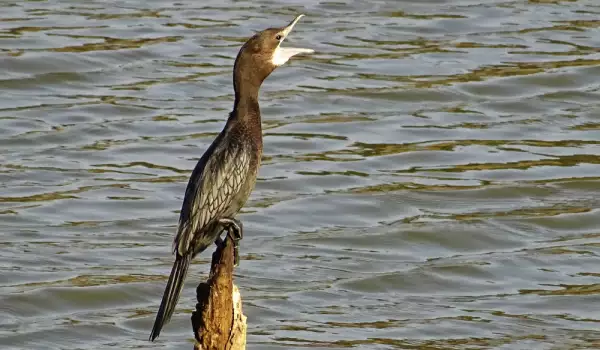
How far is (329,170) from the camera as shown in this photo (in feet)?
46.9

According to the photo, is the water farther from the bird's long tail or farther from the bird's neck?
the bird's long tail

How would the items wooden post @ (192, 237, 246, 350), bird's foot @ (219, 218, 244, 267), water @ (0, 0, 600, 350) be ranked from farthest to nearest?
water @ (0, 0, 600, 350) → bird's foot @ (219, 218, 244, 267) → wooden post @ (192, 237, 246, 350)

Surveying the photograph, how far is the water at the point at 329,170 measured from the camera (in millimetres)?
11469

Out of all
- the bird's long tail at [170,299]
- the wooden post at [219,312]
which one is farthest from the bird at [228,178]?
the wooden post at [219,312]

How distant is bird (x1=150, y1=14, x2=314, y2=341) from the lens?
7484 millimetres

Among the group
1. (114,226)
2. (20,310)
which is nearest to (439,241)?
(114,226)

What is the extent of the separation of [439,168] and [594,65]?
11.4ft

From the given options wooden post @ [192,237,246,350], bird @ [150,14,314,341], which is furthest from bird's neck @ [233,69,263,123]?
wooden post @ [192,237,246,350]

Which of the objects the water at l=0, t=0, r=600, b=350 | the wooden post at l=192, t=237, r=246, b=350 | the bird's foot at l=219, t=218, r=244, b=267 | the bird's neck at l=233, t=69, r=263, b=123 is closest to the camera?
the wooden post at l=192, t=237, r=246, b=350

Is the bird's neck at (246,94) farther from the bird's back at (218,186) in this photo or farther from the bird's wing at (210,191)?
the bird's wing at (210,191)

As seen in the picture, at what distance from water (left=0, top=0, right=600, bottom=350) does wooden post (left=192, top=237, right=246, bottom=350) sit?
12.8 ft

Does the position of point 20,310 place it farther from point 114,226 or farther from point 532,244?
point 532,244

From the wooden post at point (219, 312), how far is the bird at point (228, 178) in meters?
0.41

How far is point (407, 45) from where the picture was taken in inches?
691
